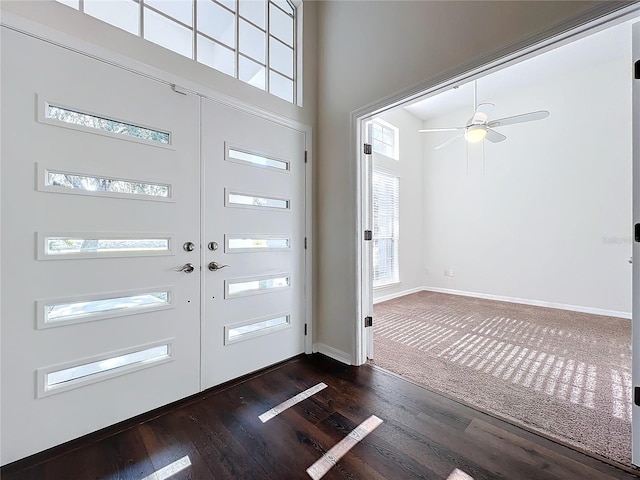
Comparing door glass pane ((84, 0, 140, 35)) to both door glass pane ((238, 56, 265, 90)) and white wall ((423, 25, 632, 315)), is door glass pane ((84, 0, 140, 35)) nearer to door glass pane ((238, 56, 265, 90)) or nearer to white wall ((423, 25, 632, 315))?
door glass pane ((238, 56, 265, 90))

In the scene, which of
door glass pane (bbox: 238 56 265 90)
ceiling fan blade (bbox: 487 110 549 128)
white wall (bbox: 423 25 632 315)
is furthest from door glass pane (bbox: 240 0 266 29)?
white wall (bbox: 423 25 632 315)

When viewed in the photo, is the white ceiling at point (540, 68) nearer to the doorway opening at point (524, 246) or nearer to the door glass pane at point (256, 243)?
the doorway opening at point (524, 246)

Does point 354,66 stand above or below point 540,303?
above

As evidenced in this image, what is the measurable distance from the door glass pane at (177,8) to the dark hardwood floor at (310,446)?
2704 mm

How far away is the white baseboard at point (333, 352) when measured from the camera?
2504 mm

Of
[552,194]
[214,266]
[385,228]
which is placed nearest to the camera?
[214,266]

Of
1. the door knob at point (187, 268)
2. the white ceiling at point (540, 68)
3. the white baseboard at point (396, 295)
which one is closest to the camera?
the door knob at point (187, 268)

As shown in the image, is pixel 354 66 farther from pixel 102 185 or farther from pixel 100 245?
pixel 100 245

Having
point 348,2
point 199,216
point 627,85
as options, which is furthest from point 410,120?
point 199,216

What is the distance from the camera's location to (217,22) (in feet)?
7.11

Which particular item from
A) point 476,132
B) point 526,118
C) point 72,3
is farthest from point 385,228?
point 72,3

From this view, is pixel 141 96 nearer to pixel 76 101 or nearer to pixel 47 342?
pixel 76 101

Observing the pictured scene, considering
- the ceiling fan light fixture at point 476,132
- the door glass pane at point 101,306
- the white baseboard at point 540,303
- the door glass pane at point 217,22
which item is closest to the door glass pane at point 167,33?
the door glass pane at point 217,22

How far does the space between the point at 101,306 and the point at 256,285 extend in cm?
104
